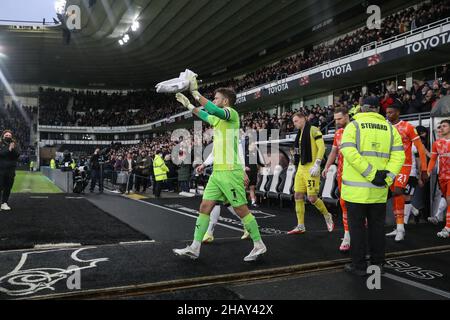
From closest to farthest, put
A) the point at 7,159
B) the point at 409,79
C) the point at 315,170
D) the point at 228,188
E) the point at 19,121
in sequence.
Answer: the point at 228,188 → the point at 315,170 → the point at 7,159 → the point at 409,79 → the point at 19,121

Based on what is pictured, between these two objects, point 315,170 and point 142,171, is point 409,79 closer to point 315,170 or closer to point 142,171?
point 142,171

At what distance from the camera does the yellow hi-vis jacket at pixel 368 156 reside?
12.6ft

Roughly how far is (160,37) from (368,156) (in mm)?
31948

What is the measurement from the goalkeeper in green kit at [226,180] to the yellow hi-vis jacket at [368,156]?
1104 millimetres

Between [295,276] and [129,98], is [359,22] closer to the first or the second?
[295,276]

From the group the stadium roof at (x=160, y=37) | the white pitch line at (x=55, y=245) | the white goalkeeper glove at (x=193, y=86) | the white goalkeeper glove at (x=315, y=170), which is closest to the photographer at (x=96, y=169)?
the white pitch line at (x=55, y=245)

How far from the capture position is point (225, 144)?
4.34 metres

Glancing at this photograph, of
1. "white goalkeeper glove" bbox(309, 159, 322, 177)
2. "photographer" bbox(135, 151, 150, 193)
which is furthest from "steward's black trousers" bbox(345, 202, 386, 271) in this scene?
"photographer" bbox(135, 151, 150, 193)

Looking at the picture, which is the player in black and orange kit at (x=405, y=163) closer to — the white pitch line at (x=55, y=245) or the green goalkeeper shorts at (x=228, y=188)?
the green goalkeeper shorts at (x=228, y=188)

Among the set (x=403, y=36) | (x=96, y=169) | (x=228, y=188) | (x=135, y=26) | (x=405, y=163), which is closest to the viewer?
(x=228, y=188)

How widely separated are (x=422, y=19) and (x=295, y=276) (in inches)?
606

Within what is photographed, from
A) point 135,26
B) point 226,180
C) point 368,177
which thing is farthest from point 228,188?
point 135,26

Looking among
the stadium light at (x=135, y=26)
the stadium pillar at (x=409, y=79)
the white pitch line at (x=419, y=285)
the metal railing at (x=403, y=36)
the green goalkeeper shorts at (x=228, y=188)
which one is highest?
the stadium light at (x=135, y=26)

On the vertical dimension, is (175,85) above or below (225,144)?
above
